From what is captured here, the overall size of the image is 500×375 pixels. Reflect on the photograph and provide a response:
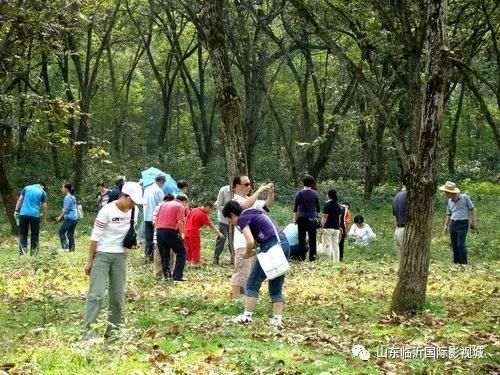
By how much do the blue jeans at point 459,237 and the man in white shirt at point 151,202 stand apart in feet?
22.0

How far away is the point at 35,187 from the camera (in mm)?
17750

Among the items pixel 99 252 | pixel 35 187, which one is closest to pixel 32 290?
pixel 99 252

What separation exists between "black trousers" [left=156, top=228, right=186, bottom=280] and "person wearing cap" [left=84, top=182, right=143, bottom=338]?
4.95m

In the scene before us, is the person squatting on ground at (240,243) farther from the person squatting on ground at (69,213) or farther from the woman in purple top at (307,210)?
the person squatting on ground at (69,213)

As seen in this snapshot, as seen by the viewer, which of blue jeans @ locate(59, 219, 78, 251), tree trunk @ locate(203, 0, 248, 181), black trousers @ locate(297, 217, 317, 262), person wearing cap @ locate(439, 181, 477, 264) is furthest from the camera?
blue jeans @ locate(59, 219, 78, 251)

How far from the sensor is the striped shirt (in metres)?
8.30

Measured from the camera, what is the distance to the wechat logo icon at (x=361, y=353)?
7.53m

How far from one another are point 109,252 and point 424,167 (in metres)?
4.13

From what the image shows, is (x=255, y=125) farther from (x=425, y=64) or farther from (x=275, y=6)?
(x=425, y=64)

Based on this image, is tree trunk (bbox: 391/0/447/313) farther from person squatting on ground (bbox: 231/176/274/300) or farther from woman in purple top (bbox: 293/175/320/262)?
woman in purple top (bbox: 293/175/320/262)

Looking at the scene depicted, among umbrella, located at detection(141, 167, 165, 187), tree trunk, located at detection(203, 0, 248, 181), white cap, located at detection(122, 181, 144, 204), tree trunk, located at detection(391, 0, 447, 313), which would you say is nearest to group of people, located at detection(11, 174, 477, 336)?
white cap, located at detection(122, 181, 144, 204)

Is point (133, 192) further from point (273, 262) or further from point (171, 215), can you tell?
point (171, 215)

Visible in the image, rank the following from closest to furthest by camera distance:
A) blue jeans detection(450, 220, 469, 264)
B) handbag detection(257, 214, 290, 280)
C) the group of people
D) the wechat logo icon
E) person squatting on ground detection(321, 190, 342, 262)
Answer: the wechat logo icon < the group of people < handbag detection(257, 214, 290, 280) < blue jeans detection(450, 220, 469, 264) < person squatting on ground detection(321, 190, 342, 262)

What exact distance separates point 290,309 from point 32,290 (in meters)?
4.70
